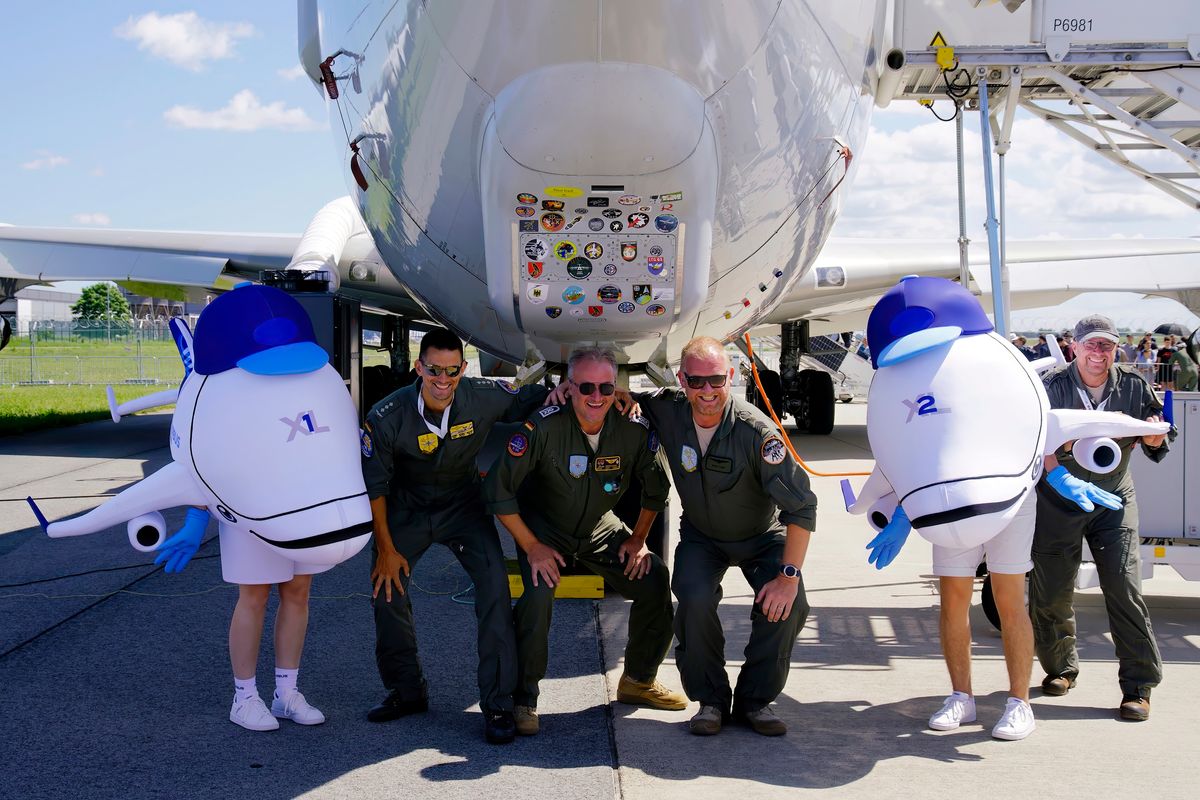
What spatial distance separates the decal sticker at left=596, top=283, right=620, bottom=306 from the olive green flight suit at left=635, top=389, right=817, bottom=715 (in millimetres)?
587

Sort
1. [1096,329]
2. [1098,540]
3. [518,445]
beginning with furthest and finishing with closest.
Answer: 1. [1096,329]
2. [1098,540]
3. [518,445]

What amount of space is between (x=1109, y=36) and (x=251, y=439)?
546 centimetres

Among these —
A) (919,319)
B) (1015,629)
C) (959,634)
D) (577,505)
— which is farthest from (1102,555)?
(577,505)

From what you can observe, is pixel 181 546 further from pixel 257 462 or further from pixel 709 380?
pixel 709 380

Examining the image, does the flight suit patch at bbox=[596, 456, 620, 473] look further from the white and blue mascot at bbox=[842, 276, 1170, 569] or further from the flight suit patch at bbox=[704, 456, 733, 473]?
the white and blue mascot at bbox=[842, 276, 1170, 569]

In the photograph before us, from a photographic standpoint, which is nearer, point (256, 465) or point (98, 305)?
point (256, 465)

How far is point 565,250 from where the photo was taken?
4.67 metres

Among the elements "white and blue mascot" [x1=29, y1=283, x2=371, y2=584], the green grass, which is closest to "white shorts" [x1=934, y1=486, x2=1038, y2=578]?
"white and blue mascot" [x1=29, y1=283, x2=371, y2=584]

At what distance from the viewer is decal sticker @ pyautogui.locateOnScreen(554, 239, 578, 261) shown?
4.65 m

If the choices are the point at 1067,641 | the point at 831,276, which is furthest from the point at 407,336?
the point at 1067,641

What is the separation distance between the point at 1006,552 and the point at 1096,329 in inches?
50.1

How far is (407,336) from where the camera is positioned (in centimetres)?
1477

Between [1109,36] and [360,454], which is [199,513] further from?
[1109,36]

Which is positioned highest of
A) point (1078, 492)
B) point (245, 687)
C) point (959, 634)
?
point (1078, 492)
